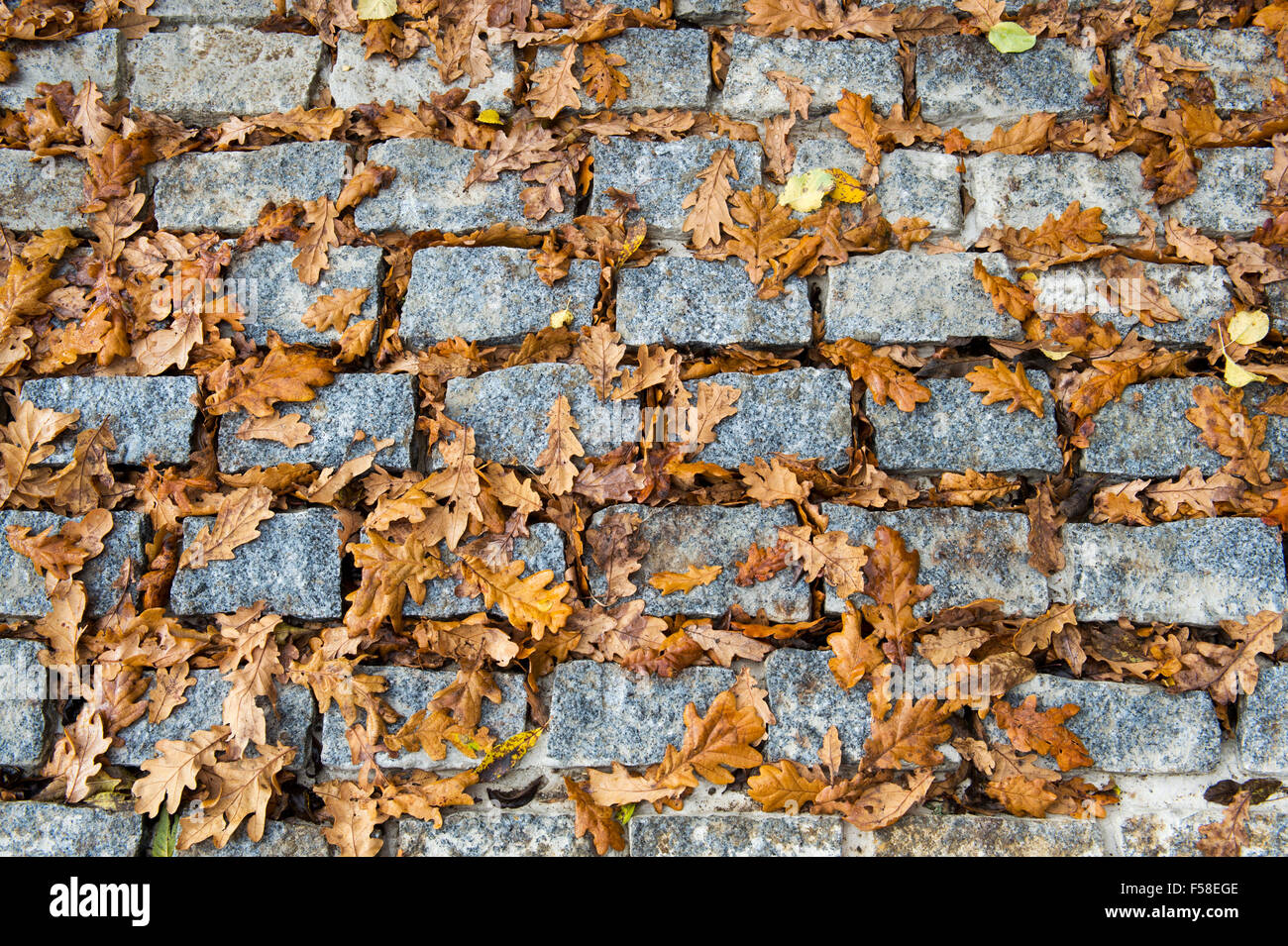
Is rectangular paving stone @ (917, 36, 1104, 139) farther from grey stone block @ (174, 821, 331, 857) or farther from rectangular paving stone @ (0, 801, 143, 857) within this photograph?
rectangular paving stone @ (0, 801, 143, 857)

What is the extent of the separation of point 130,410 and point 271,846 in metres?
1.31

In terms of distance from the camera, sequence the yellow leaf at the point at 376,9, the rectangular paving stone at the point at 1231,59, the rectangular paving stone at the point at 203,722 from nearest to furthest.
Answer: the rectangular paving stone at the point at 203,722 → the rectangular paving stone at the point at 1231,59 → the yellow leaf at the point at 376,9

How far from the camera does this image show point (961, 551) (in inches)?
85.0

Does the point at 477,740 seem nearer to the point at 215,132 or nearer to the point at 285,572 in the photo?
the point at 285,572

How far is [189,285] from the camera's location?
2.38m

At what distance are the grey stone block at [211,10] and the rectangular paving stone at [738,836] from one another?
9.35 feet

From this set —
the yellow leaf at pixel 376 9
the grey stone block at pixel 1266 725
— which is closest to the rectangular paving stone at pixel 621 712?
the grey stone block at pixel 1266 725

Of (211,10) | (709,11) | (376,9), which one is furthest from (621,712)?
(211,10)

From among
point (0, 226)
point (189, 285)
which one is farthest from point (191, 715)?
point (0, 226)

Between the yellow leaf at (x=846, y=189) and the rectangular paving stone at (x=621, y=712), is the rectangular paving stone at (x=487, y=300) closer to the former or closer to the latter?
the yellow leaf at (x=846, y=189)

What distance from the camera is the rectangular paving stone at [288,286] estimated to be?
2.34 metres

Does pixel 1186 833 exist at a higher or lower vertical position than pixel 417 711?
lower

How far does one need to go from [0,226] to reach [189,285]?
67cm

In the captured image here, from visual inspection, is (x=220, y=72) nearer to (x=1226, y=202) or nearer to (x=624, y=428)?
(x=624, y=428)
